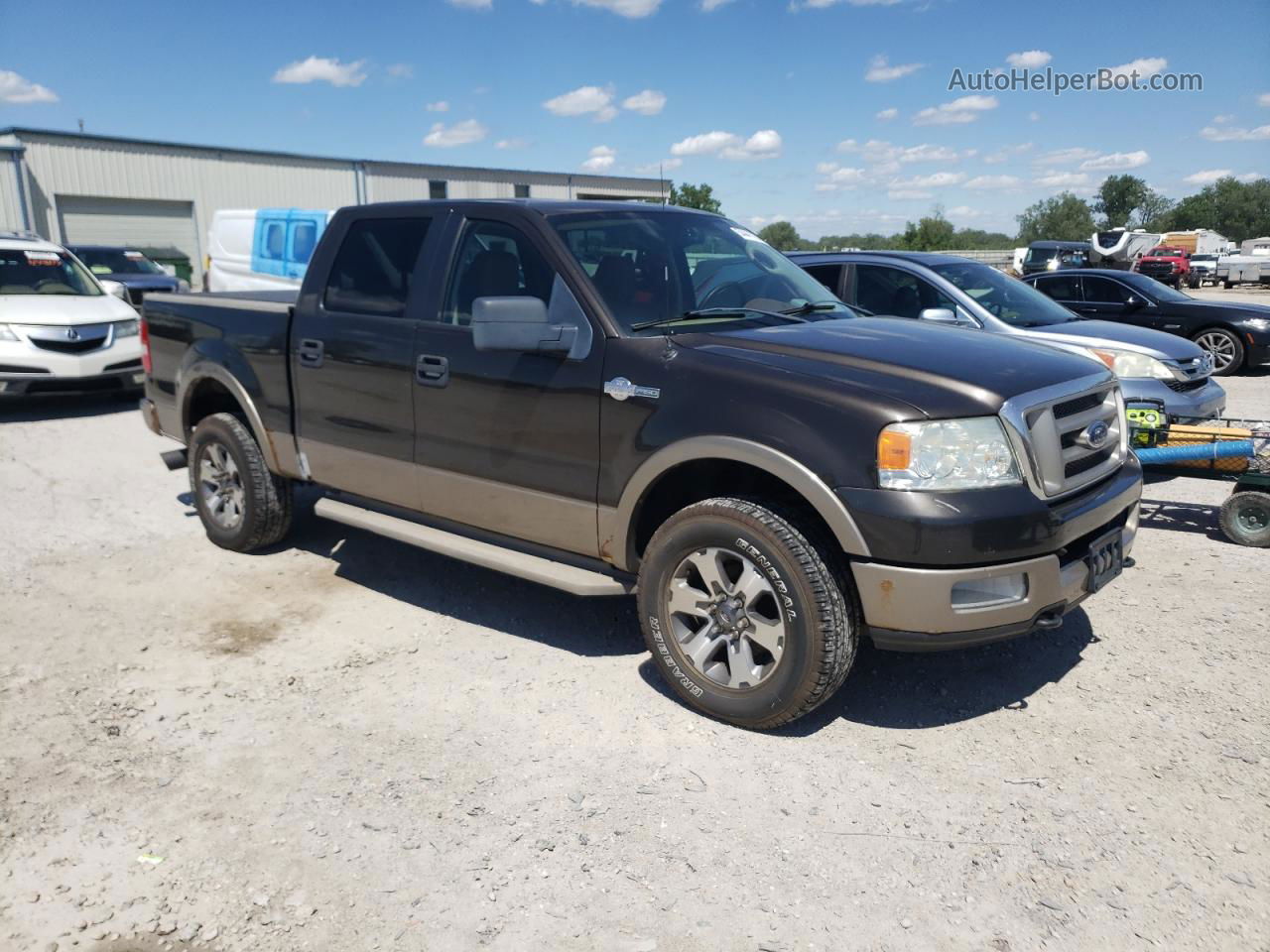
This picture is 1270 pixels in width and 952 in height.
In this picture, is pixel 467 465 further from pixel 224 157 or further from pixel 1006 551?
pixel 224 157

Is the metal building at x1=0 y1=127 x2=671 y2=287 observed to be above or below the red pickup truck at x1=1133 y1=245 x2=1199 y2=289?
above

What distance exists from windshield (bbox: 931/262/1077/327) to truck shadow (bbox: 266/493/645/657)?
4.69 metres

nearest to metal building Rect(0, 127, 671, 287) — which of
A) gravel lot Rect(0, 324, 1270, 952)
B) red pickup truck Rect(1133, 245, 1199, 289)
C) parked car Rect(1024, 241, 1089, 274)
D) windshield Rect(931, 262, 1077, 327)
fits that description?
parked car Rect(1024, 241, 1089, 274)

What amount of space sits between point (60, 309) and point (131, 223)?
25.5 meters

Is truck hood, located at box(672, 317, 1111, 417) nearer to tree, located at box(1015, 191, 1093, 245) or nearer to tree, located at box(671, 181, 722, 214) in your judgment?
tree, located at box(671, 181, 722, 214)

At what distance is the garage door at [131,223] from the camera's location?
101 ft

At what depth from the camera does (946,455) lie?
3.25 metres

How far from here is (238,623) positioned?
481 centimetres

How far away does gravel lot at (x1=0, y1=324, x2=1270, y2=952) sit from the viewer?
2.68 meters

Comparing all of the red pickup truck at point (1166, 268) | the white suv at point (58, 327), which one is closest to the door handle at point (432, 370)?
the white suv at point (58, 327)

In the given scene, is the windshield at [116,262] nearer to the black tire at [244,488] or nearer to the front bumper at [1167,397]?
the black tire at [244,488]

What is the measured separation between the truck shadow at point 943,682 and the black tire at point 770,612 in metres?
0.25

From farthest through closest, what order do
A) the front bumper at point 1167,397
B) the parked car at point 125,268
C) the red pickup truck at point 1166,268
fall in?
the red pickup truck at point 1166,268 → the parked car at point 125,268 → the front bumper at point 1167,397

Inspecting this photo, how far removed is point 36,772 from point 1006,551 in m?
3.51
